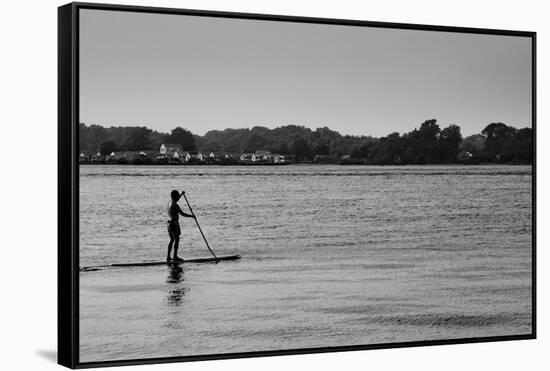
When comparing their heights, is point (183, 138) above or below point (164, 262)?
above

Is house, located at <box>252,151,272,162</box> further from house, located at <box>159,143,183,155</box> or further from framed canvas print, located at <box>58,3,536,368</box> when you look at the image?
house, located at <box>159,143,183,155</box>

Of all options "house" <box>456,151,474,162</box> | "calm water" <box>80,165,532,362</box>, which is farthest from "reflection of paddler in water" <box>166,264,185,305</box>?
"house" <box>456,151,474,162</box>

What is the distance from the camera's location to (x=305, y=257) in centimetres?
1109

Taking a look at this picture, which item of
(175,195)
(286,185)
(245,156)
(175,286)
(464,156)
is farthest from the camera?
(464,156)

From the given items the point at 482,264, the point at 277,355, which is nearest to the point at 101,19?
the point at 277,355

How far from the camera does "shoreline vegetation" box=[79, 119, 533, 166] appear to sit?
34.6ft

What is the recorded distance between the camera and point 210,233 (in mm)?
10797

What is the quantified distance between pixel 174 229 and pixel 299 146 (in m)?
1.32

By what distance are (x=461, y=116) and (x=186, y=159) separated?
2.59m

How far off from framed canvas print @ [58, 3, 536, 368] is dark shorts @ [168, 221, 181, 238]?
0.06 feet

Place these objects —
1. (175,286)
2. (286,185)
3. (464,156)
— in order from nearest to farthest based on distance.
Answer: (175,286) < (286,185) < (464,156)

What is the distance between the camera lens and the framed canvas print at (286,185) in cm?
1038

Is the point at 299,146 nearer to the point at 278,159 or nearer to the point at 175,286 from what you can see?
the point at 278,159

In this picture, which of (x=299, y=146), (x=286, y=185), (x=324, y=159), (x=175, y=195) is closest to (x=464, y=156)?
(x=324, y=159)
